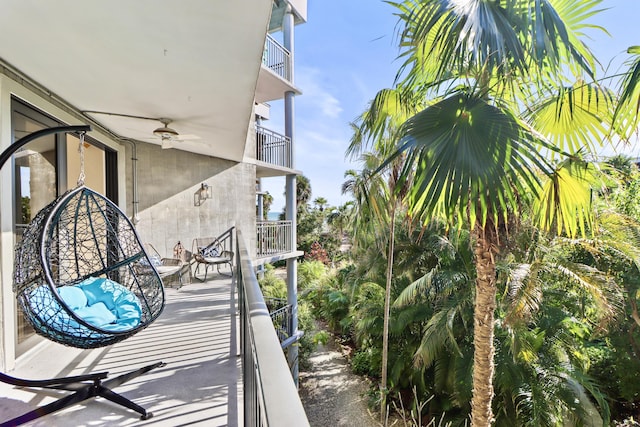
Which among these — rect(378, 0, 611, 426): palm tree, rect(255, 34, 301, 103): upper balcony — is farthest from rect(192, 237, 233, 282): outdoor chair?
rect(378, 0, 611, 426): palm tree

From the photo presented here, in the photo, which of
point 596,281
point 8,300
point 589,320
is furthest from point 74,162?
point 589,320

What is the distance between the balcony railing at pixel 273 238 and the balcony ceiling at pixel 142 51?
4.68m

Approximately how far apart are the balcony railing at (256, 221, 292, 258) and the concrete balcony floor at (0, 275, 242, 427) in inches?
165

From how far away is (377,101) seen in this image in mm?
4508

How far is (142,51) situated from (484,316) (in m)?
4.08

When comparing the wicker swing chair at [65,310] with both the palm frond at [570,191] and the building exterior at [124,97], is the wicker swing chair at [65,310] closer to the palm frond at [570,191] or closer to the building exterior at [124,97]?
the building exterior at [124,97]

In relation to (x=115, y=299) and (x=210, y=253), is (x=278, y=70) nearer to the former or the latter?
(x=210, y=253)

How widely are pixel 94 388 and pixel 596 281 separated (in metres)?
6.20

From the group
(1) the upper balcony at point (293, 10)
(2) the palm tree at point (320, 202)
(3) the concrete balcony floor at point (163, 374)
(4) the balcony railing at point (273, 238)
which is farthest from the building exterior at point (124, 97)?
(2) the palm tree at point (320, 202)

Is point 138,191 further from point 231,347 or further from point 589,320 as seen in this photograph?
point 589,320

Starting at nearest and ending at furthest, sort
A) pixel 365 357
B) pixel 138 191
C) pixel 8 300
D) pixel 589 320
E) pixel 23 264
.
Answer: pixel 23 264
pixel 8 300
pixel 138 191
pixel 589 320
pixel 365 357

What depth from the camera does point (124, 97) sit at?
313 cm

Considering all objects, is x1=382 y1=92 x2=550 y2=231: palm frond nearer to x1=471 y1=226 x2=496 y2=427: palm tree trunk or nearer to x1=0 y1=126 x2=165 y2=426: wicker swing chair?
x1=471 y1=226 x2=496 y2=427: palm tree trunk

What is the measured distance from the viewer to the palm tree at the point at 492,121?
245cm
